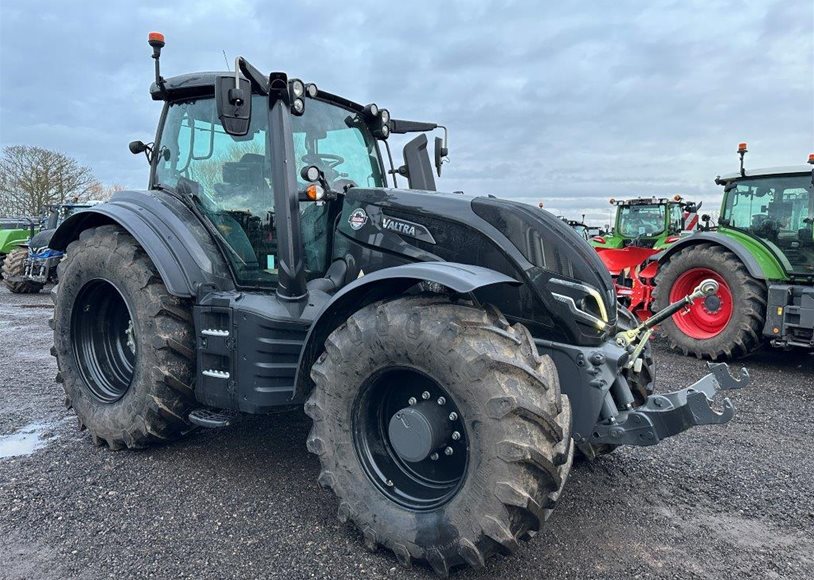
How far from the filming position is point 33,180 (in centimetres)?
2791

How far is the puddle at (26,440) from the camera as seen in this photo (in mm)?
3908

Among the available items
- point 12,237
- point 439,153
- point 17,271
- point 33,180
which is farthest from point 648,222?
point 33,180

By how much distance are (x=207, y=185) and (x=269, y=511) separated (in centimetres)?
205

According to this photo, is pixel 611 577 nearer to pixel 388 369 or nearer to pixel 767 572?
pixel 767 572

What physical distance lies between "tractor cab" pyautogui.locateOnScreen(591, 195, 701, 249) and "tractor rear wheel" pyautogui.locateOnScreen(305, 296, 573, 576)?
1105 cm

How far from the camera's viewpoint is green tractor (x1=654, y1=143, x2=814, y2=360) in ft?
22.0

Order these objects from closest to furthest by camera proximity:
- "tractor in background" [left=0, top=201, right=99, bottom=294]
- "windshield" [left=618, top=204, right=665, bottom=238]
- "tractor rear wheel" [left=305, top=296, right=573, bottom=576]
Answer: "tractor rear wheel" [left=305, top=296, right=573, bottom=576] < "windshield" [left=618, top=204, right=665, bottom=238] < "tractor in background" [left=0, top=201, right=99, bottom=294]

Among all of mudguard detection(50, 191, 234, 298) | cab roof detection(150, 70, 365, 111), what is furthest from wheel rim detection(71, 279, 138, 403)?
cab roof detection(150, 70, 365, 111)

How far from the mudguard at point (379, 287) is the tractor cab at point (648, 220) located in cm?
1087

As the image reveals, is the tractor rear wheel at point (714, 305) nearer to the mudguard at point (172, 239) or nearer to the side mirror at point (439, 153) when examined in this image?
the side mirror at point (439, 153)

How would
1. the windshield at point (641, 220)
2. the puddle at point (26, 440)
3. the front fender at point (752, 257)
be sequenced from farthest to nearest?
the windshield at point (641, 220) < the front fender at point (752, 257) < the puddle at point (26, 440)

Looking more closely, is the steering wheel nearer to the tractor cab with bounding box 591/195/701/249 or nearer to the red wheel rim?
the red wheel rim

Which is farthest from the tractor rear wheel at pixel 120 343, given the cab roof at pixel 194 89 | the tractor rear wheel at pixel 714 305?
the tractor rear wheel at pixel 714 305

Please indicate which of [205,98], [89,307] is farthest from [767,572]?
[89,307]
